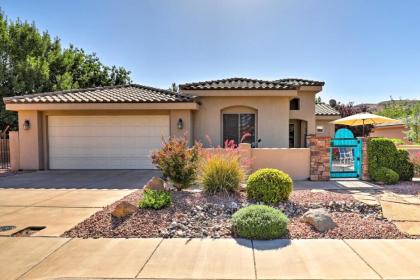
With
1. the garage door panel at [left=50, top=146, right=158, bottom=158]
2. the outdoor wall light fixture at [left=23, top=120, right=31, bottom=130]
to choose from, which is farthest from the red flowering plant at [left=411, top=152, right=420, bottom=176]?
the outdoor wall light fixture at [left=23, top=120, right=31, bottom=130]

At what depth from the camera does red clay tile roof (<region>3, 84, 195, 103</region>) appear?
13.6m

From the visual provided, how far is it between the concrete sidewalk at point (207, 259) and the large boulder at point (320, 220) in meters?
0.49

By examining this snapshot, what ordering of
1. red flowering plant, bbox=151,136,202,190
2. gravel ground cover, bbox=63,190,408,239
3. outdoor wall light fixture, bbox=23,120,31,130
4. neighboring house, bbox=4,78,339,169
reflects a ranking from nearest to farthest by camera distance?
gravel ground cover, bbox=63,190,408,239 < red flowering plant, bbox=151,136,202,190 < neighboring house, bbox=4,78,339,169 < outdoor wall light fixture, bbox=23,120,31,130

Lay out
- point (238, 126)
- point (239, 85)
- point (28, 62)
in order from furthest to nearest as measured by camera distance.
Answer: point (28, 62) < point (238, 126) < point (239, 85)

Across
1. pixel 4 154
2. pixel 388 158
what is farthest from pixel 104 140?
pixel 388 158

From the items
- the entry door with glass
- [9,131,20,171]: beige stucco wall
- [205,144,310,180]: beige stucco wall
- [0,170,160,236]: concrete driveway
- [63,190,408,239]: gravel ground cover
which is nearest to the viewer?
[63,190,408,239]: gravel ground cover

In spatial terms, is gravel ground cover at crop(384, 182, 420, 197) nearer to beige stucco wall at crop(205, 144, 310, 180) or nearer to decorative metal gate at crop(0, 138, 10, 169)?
beige stucco wall at crop(205, 144, 310, 180)

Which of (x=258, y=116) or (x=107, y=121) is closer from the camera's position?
(x=107, y=121)

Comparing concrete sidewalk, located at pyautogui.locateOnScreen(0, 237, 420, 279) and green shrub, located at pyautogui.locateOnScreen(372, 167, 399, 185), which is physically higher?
green shrub, located at pyautogui.locateOnScreen(372, 167, 399, 185)

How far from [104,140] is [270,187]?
32.6 ft

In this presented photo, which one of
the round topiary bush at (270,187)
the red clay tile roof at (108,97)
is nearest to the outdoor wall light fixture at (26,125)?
the red clay tile roof at (108,97)

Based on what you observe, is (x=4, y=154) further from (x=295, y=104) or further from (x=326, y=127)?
(x=326, y=127)

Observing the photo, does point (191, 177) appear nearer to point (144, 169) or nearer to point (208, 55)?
point (144, 169)

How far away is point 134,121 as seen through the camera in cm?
1443
